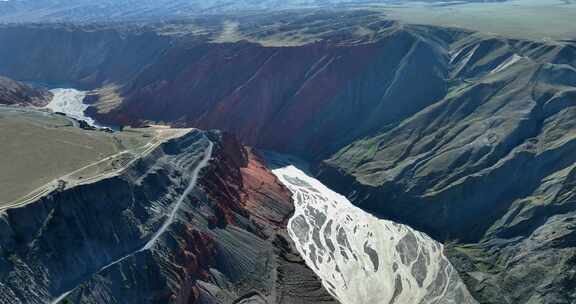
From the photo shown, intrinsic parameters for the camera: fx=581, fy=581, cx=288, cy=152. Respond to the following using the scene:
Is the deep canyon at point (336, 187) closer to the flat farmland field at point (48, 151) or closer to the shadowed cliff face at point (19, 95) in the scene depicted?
the shadowed cliff face at point (19, 95)

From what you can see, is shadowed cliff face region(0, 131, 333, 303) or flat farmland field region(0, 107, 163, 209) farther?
flat farmland field region(0, 107, 163, 209)

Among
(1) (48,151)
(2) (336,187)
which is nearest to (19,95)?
(1) (48,151)

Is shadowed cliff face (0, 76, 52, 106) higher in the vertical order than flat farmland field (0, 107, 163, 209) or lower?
lower

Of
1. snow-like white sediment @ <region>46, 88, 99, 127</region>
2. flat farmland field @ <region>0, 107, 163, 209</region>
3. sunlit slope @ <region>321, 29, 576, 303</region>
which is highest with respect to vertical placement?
flat farmland field @ <region>0, 107, 163, 209</region>

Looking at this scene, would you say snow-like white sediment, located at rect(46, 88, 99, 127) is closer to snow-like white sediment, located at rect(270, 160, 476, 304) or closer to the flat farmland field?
the flat farmland field

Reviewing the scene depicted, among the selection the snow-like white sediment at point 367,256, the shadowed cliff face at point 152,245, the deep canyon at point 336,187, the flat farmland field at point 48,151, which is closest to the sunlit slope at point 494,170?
the deep canyon at point 336,187

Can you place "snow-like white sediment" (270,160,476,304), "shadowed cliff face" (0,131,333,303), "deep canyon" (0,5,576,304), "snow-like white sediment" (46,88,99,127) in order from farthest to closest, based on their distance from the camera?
"snow-like white sediment" (46,88,99,127)
"snow-like white sediment" (270,160,476,304)
"deep canyon" (0,5,576,304)
"shadowed cliff face" (0,131,333,303)

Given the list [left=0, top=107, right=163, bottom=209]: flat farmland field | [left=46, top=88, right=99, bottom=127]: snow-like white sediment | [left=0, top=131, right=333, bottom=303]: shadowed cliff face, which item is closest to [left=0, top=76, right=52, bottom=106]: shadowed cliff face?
[left=46, top=88, right=99, bottom=127]: snow-like white sediment
